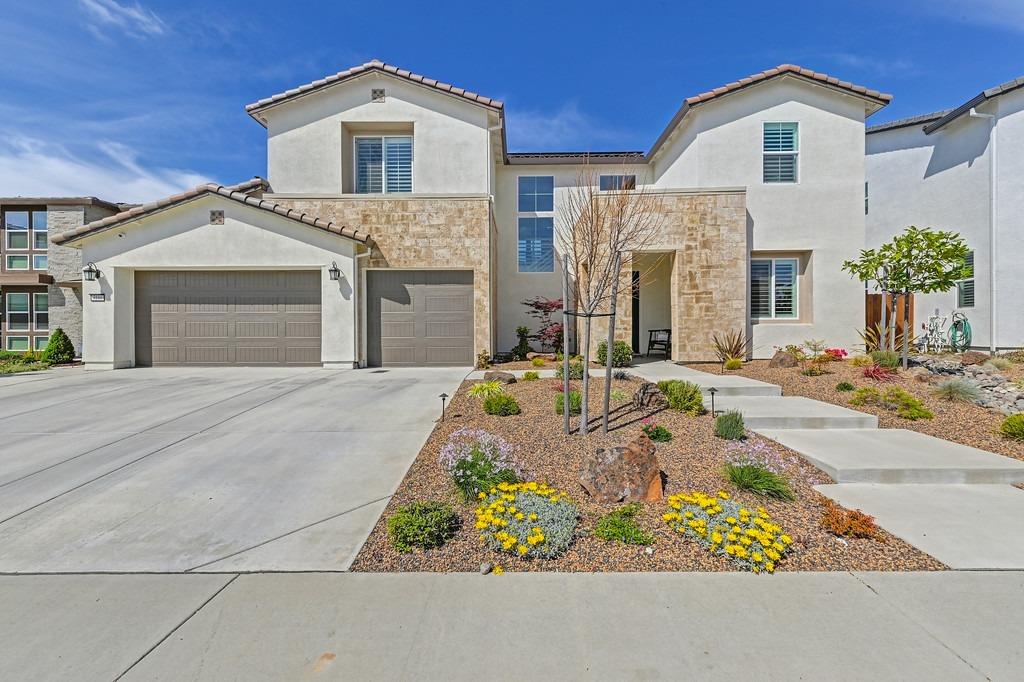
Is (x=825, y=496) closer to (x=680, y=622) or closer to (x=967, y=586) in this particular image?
(x=967, y=586)

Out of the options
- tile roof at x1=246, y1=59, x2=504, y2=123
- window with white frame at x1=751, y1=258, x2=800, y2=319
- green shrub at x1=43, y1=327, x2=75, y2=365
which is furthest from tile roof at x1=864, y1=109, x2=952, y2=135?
green shrub at x1=43, y1=327, x2=75, y2=365

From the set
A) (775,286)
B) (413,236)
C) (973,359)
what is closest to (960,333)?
(973,359)

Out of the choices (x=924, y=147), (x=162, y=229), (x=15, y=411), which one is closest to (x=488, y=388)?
(x=15, y=411)

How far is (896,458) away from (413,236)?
1101cm

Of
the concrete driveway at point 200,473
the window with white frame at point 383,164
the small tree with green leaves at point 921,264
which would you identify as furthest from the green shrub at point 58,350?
the small tree with green leaves at point 921,264

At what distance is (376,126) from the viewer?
43.9 feet

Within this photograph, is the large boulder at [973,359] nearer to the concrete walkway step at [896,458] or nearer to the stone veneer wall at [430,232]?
the concrete walkway step at [896,458]

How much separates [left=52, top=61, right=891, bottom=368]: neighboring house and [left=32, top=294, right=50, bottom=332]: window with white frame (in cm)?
753

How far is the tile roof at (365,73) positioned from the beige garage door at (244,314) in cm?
522

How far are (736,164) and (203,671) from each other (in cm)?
1490

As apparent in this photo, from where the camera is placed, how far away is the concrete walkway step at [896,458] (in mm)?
4309

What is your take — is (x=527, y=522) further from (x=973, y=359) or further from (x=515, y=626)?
(x=973, y=359)

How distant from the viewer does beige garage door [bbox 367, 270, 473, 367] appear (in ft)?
40.2

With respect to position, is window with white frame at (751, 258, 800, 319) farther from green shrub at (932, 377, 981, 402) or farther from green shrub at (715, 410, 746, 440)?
green shrub at (715, 410, 746, 440)
